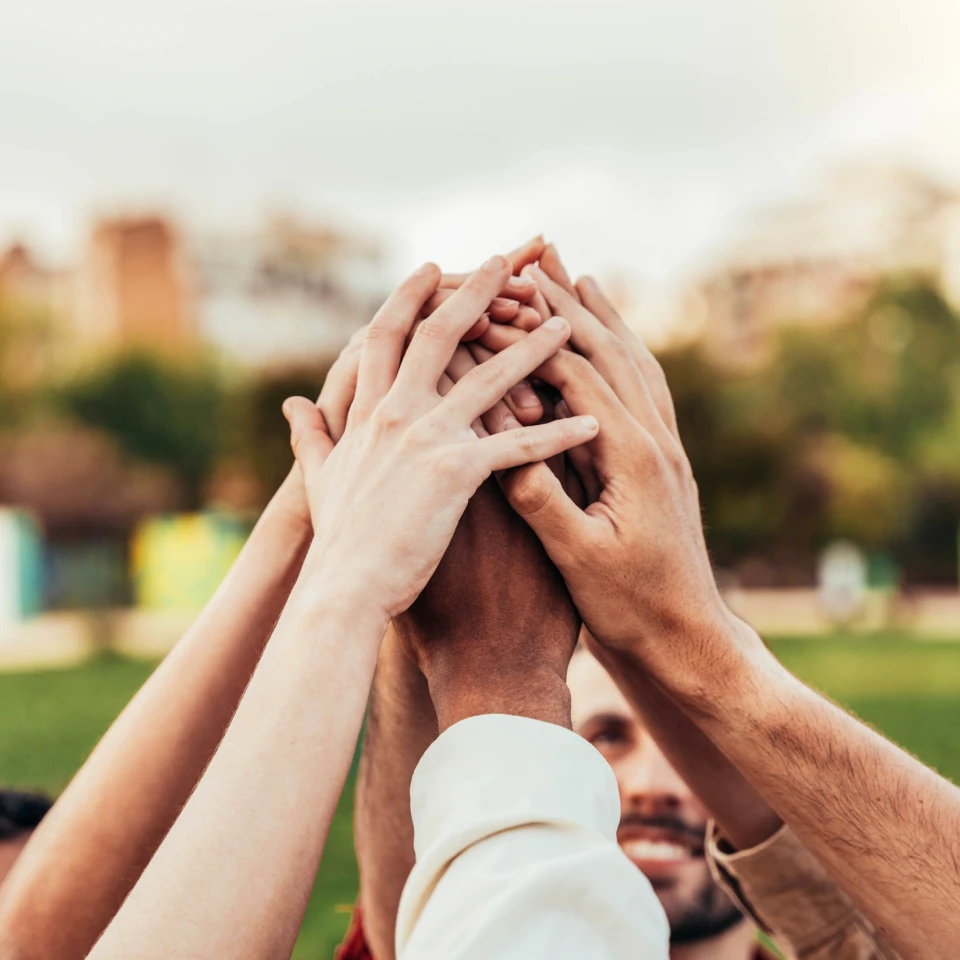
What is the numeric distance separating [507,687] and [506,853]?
0.93ft

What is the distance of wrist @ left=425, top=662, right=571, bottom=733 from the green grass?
5382mm

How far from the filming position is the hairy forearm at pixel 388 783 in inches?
76.3

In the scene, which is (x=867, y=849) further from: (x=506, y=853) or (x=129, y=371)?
(x=129, y=371)

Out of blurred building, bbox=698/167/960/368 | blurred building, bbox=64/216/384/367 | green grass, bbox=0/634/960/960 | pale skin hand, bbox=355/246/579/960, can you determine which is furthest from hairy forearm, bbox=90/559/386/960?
blurred building, bbox=698/167/960/368

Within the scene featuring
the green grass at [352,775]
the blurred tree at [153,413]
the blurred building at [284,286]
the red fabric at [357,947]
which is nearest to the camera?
the red fabric at [357,947]

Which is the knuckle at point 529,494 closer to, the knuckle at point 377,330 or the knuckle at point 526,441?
the knuckle at point 526,441

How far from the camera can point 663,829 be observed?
272cm

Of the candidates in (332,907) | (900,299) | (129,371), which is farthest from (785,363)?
(332,907)

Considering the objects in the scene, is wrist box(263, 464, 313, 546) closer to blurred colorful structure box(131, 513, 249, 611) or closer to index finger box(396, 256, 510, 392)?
index finger box(396, 256, 510, 392)

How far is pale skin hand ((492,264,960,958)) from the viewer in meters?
1.49

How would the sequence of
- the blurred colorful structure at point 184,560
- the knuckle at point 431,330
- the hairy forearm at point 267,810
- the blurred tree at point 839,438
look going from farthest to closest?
the blurred tree at point 839,438
the blurred colorful structure at point 184,560
the knuckle at point 431,330
the hairy forearm at point 267,810

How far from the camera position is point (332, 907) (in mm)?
7133

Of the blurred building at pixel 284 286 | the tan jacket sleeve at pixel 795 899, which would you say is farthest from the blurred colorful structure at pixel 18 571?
the blurred building at pixel 284 286

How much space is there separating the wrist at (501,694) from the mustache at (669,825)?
127 centimetres
